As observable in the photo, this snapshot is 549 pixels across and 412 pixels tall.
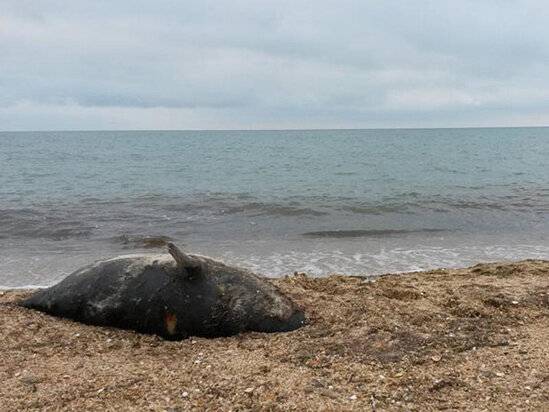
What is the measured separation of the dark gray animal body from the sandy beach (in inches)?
7.2

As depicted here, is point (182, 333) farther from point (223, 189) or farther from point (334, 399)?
point (223, 189)

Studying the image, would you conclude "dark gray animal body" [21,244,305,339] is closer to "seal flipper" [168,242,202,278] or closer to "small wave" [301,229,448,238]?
"seal flipper" [168,242,202,278]

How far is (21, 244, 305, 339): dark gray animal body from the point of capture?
21.1 ft

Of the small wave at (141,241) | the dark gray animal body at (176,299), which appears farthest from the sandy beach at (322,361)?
the small wave at (141,241)

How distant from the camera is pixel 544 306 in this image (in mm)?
7051

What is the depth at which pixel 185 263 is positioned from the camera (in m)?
6.54

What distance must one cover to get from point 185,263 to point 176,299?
45 centimetres

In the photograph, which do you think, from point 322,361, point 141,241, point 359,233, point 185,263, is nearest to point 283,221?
point 359,233

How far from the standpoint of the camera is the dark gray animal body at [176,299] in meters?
6.43

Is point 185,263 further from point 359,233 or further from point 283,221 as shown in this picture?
point 283,221

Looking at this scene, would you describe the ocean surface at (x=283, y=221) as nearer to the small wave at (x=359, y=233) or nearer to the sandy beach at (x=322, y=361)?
the small wave at (x=359, y=233)

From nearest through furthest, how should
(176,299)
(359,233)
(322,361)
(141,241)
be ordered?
(322,361), (176,299), (141,241), (359,233)

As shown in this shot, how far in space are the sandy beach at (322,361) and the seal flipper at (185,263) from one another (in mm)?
884

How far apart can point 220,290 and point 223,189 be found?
63.5ft
